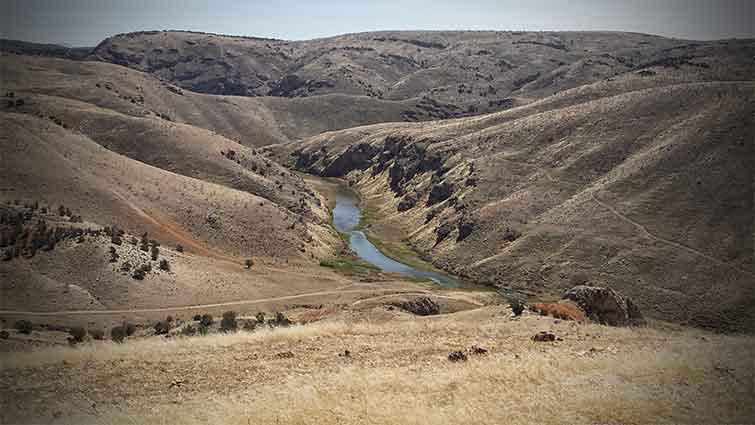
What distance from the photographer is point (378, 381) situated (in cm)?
1784

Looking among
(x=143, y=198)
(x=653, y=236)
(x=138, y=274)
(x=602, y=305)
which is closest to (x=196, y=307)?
(x=138, y=274)

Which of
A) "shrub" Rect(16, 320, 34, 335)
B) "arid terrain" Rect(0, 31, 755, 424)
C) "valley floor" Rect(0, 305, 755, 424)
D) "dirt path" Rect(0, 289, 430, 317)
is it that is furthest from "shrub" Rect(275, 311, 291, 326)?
"shrub" Rect(16, 320, 34, 335)

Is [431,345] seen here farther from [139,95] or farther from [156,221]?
[139,95]

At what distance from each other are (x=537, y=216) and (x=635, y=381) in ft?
210

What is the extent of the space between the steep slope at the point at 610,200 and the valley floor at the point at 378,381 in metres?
41.9

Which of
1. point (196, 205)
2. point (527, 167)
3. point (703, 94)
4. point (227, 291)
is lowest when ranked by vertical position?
point (227, 291)

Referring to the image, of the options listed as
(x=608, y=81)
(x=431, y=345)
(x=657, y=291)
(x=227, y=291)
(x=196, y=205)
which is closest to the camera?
(x=431, y=345)

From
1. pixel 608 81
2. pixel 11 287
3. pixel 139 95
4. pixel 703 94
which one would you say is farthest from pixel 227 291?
pixel 139 95

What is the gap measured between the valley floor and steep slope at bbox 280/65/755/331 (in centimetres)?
4189

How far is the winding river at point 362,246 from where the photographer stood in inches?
2987

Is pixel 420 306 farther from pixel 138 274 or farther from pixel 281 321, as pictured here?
pixel 138 274

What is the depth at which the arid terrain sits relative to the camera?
1694 centimetres

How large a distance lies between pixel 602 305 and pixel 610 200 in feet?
153

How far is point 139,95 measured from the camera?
515ft
